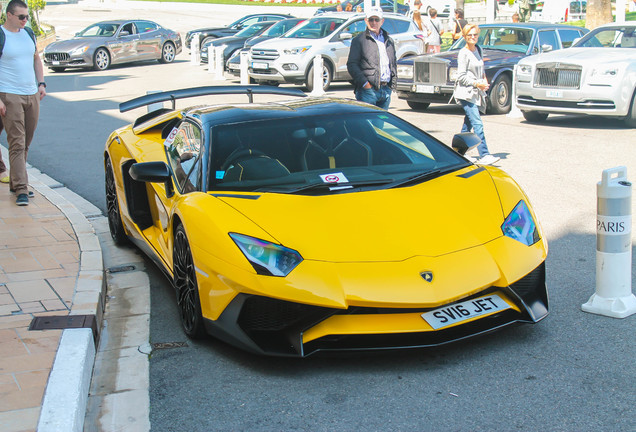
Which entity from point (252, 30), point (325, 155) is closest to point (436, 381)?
point (325, 155)

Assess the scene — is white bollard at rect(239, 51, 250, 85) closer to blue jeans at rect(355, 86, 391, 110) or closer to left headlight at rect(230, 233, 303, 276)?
blue jeans at rect(355, 86, 391, 110)

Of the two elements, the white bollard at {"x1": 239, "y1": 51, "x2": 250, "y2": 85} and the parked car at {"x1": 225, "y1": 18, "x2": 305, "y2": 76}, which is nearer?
the white bollard at {"x1": 239, "y1": 51, "x2": 250, "y2": 85}

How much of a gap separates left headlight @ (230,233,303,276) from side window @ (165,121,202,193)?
36.3 inches

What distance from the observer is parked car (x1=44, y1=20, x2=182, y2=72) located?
26.9 m

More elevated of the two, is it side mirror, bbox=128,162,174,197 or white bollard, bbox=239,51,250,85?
side mirror, bbox=128,162,174,197

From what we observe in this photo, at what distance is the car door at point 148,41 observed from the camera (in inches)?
1140

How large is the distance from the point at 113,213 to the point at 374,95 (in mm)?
4605

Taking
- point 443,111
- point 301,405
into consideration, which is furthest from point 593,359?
point 443,111

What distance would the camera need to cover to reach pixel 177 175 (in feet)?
18.6

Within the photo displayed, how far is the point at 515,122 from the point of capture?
47.7 ft

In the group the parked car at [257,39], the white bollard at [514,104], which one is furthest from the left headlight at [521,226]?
the parked car at [257,39]

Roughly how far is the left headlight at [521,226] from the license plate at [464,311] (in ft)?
1.41

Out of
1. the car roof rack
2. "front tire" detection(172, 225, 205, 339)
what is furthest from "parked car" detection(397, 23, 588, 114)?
"front tire" detection(172, 225, 205, 339)

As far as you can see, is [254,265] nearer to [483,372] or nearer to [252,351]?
[252,351]
